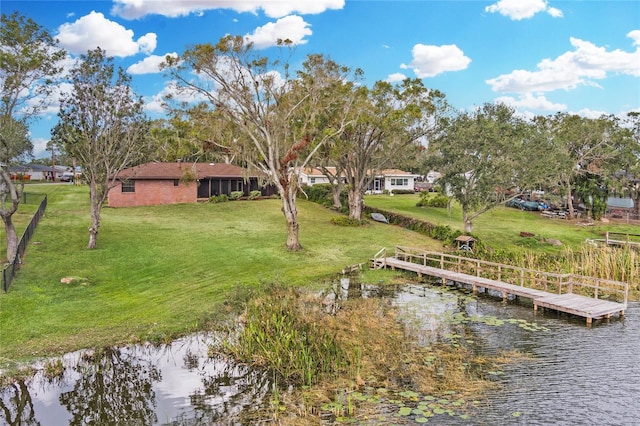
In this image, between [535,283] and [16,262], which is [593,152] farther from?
[16,262]

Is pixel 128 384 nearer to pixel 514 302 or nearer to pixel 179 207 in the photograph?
pixel 514 302

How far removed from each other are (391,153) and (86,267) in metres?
26.0

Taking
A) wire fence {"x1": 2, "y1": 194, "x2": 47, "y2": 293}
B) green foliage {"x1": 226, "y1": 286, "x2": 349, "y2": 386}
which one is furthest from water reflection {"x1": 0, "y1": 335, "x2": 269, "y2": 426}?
wire fence {"x1": 2, "y1": 194, "x2": 47, "y2": 293}

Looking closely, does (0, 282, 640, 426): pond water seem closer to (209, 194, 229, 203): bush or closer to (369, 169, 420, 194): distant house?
(209, 194, 229, 203): bush

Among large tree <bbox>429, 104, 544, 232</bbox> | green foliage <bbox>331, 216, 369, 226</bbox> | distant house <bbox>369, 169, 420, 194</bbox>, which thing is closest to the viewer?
large tree <bbox>429, 104, 544, 232</bbox>

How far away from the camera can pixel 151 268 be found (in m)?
23.8

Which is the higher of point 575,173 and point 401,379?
point 575,173

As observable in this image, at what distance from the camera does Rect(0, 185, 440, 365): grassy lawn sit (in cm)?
1616

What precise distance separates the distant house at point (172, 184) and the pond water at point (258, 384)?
2790cm

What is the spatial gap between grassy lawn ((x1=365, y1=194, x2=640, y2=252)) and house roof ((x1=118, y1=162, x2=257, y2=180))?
63.8ft

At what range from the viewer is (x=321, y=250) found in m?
29.8

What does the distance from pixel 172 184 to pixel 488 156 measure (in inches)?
1197

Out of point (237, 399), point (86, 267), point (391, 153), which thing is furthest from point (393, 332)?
point (391, 153)

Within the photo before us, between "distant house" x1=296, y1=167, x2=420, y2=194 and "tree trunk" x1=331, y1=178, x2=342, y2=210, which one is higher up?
"distant house" x1=296, y1=167, x2=420, y2=194
